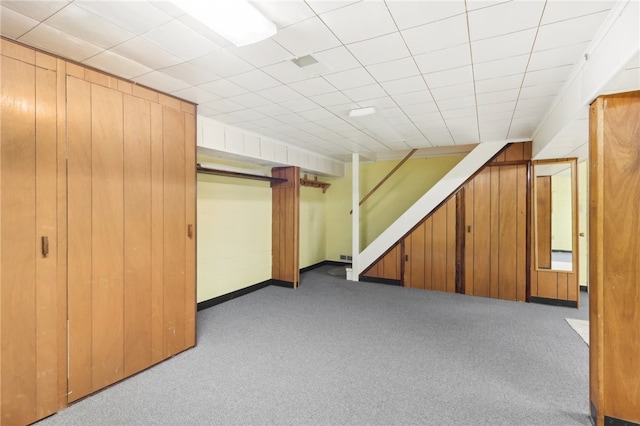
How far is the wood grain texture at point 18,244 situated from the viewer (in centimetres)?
179

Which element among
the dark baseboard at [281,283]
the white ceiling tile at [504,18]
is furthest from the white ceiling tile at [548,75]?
the dark baseboard at [281,283]

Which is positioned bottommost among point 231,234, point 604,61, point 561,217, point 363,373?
point 363,373

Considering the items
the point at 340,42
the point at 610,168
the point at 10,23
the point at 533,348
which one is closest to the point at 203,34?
the point at 340,42

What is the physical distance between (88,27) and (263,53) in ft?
3.32

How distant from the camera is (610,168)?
1.92 meters

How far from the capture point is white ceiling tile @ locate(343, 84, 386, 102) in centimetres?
259

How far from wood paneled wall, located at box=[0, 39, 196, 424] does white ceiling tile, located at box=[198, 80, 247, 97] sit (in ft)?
1.37

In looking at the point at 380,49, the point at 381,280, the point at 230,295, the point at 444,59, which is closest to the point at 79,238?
the point at 380,49

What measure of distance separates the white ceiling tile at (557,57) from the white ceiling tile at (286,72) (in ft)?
5.43

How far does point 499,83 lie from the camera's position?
2.47 metres

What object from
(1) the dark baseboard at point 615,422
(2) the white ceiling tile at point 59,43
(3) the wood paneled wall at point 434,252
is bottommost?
(1) the dark baseboard at point 615,422

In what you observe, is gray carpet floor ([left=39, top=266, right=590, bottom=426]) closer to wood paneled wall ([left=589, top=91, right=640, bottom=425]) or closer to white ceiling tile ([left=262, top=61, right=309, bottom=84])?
wood paneled wall ([left=589, top=91, right=640, bottom=425])

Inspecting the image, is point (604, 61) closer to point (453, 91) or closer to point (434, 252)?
point (453, 91)

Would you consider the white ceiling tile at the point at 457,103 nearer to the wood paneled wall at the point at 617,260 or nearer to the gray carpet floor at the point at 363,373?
the wood paneled wall at the point at 617,260
